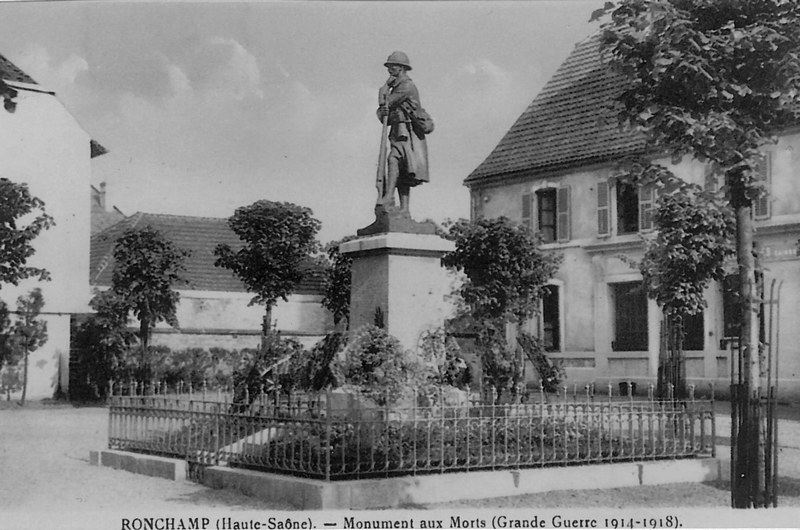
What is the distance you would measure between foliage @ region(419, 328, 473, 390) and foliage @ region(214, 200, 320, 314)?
34.9ft

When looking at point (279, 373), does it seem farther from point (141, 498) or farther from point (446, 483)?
point (446, 483)

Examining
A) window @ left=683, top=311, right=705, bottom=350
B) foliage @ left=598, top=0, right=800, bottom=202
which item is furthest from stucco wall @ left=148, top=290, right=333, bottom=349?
foliage @ left=598, top=0, right=800, bottom=202

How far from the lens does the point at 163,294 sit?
2095 cm

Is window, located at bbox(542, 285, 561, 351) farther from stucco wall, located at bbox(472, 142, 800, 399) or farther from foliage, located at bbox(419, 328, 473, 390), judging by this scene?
foliage, located at bbox(419, 328, 473, 390)

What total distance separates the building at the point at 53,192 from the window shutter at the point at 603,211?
10.6m

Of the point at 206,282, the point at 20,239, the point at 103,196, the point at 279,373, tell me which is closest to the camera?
the point at 279,373

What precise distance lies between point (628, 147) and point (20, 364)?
12.9 m

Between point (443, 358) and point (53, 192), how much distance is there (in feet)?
27.1

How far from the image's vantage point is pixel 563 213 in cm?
2358

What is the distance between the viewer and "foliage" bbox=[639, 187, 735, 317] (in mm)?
14945

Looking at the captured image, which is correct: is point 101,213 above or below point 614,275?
above

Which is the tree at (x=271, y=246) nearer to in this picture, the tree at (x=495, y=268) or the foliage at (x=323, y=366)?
the tree at (x=495, y=268)

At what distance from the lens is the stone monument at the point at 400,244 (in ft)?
32.3

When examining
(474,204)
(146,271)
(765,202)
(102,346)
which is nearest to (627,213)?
(765,202)
